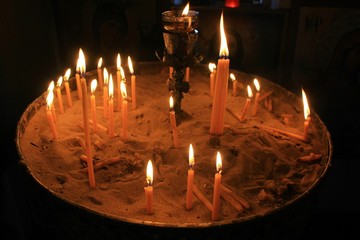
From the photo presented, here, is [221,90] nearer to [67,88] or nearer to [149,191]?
[149,191]

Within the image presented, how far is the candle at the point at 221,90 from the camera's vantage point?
7.04 ft

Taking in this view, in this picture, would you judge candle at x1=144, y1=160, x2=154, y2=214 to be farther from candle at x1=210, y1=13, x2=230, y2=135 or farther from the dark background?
the dark background

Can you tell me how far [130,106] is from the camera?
2752 mm

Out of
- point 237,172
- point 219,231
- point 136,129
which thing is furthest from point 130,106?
point 219,231

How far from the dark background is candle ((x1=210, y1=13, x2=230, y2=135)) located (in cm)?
146

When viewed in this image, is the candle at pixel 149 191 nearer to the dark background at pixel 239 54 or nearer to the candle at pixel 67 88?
the candle at pixel 67 88

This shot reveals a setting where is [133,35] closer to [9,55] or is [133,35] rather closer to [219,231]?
[9,55]

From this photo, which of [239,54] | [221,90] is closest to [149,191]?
[221,90]

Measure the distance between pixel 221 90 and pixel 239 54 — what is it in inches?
60.9

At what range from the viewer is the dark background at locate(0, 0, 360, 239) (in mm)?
3324

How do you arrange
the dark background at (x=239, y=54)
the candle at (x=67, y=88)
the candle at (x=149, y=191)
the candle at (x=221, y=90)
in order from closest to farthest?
the candle at (x=149, y=191), the candle at (x=221, y=90), the candle at (x=67, y=88), the dark background at (x=239, y=54)

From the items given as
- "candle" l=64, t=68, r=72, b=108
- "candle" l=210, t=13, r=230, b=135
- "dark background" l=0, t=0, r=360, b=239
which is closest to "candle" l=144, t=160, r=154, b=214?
"candle" l=210, t=13, r=230, b=135

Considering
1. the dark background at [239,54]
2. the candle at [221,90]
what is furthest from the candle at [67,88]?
the candle at [221,90]

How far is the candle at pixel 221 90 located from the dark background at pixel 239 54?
4.77 ft
